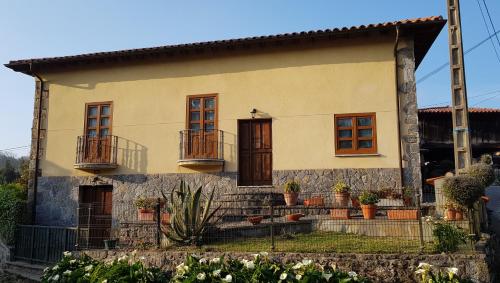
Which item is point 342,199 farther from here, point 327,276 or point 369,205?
point 327,276

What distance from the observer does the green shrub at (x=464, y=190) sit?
729 cm

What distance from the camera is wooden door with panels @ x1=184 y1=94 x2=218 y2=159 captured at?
39.7ft

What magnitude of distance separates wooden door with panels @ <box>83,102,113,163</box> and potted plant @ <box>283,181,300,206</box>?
5617mm

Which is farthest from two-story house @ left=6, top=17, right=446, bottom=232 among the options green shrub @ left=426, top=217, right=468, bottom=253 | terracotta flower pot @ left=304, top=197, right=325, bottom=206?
green shrub @ left=426, top=217, right=468, bottom=253

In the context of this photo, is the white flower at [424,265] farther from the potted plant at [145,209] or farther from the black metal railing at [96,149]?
the black metal railing at [96,149]

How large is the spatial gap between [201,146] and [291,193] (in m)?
3.08

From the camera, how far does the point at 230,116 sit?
12234 millimetres

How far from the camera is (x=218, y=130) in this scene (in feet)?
40.0

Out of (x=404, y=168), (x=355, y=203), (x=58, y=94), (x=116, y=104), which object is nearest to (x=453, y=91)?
(x=404, y=168)

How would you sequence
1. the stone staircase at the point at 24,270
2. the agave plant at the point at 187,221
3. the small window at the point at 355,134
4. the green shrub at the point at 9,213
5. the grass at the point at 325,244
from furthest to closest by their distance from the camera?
1. the green shrub at the point at 9,213
2. the small window at the point at 355,134
3. the stone staircase at the point at 24,270
4. the agave plant at the point at 187,221
5. the grass at the point at 325,244

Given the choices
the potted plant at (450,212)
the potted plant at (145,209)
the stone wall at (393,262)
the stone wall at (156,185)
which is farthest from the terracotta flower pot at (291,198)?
the stone wall at (393,262)

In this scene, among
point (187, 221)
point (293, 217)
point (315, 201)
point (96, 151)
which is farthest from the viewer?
point (96, 151)

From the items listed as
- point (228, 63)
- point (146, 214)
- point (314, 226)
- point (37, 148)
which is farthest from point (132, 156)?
point (314, 226)

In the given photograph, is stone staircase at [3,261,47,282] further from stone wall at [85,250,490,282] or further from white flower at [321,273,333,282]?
white flower at [321,273,333,282]
